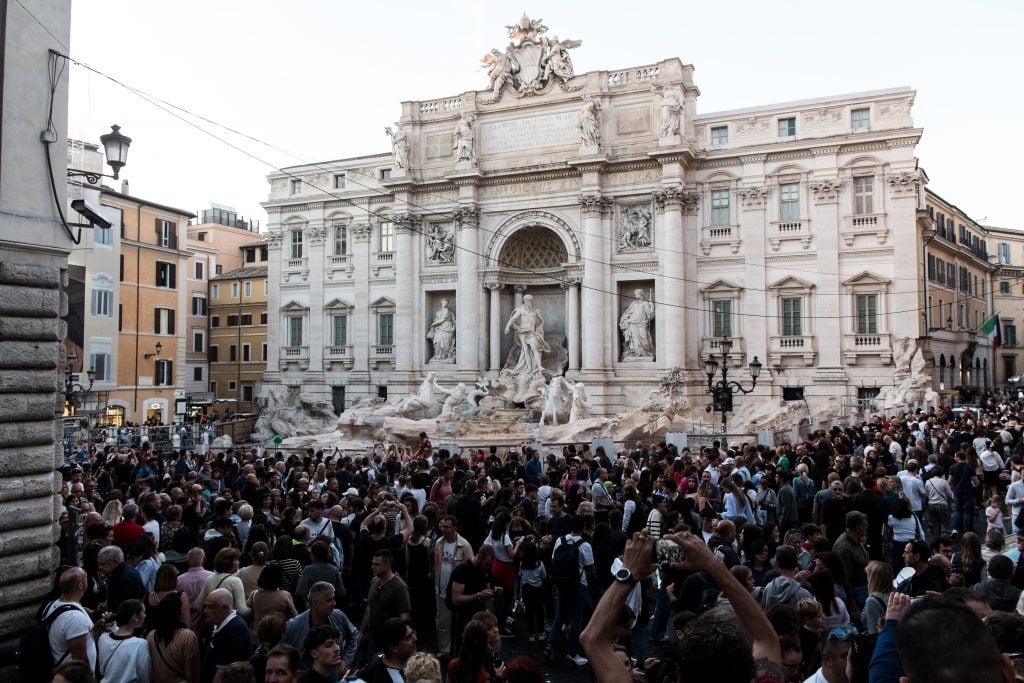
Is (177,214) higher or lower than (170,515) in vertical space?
higher

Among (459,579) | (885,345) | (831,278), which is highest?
(831,278)

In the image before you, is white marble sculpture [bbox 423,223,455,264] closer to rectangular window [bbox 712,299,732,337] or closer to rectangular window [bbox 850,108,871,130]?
rectangular window [bbox 712,299,732,337]

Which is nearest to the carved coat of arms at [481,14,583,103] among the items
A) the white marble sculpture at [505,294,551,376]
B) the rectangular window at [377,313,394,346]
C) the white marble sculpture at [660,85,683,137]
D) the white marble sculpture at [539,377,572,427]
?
the white marble sculpture at [660,85,683,137]

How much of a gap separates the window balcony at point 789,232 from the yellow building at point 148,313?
27.0 meters

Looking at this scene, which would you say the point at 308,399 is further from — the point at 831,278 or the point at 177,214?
the point at 831,278

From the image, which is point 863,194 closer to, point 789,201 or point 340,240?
point 789,201

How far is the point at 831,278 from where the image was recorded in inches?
1158

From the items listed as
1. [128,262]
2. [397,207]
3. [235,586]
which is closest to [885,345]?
[397,207]

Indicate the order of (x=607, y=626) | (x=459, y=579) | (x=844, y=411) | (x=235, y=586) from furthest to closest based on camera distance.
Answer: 1. (x=844, y=411)
2. (x=459, y=579)
3. (x=235, y=586)
4. (x=607, y=626)

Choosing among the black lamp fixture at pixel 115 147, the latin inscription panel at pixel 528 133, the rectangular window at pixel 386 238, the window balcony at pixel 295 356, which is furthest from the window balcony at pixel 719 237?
the black lamp fixture at pixel 115 147

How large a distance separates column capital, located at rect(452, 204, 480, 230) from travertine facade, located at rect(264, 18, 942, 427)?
7cm

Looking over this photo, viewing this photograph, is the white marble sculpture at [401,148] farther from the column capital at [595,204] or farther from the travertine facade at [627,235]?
the column capital at [595,204]

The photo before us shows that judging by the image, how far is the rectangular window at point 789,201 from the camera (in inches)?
1182

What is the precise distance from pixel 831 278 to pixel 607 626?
2873 centimetres
